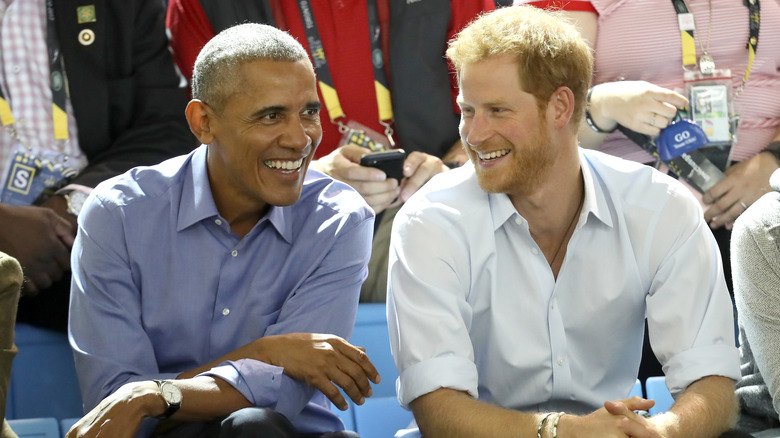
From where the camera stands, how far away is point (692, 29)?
368 centimetres

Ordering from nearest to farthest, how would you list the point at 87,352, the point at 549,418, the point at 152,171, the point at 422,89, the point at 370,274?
the point at 549,418 < the point at 87,352 < the point at 152,171 < the point at 370,274 < the point at 422,89

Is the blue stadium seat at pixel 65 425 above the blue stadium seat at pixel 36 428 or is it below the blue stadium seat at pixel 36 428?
below

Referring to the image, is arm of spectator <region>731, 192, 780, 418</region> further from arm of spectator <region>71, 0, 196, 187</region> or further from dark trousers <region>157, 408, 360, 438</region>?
arm of spectator <region>71, 0, 196, 187</region>

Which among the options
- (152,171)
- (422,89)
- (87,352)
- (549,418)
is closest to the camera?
(549,418)

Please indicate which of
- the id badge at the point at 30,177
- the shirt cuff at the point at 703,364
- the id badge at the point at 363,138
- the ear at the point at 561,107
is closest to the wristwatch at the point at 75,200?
the id badge at the point at 30,177

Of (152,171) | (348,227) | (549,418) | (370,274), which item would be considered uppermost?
(152,171)

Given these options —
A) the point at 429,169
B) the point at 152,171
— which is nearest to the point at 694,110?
the point at 429,169

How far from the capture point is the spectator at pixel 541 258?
8.25 feet

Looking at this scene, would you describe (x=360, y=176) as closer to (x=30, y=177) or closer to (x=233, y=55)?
(x=233, y=55)

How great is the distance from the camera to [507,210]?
8.51ft

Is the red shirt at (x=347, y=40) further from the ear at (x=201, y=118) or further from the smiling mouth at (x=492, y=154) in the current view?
the smiling mouth at (x=492, y=154)

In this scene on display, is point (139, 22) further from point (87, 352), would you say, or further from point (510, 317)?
point (510, 317)

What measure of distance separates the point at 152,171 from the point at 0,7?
4.15ft

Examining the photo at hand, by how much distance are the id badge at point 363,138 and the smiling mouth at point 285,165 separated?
2.83 feet
